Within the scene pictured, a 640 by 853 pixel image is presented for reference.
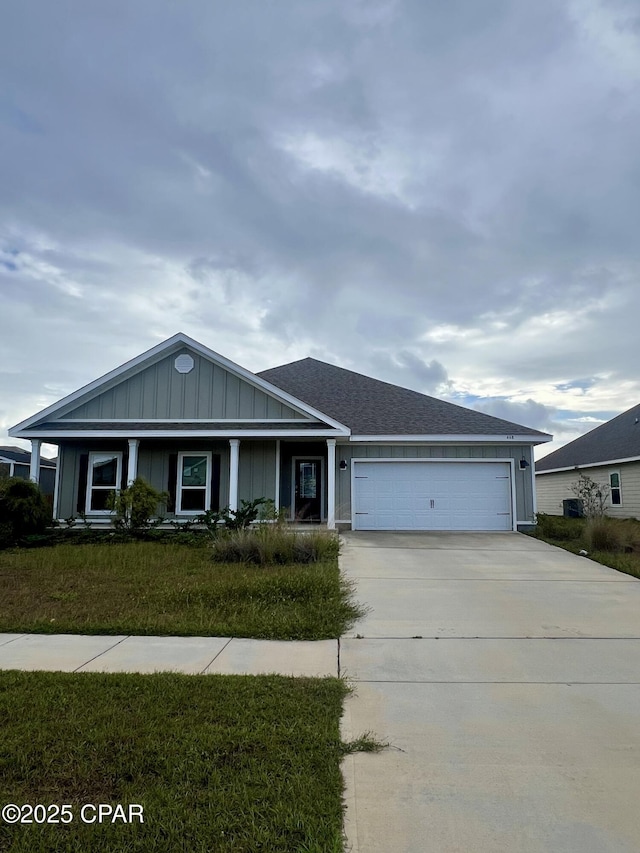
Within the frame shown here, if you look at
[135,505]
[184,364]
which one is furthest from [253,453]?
[135,505]

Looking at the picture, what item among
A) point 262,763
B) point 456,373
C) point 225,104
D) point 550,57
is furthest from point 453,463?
point 262,763

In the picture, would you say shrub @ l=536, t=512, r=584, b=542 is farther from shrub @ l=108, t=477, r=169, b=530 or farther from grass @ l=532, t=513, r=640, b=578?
shrub @ l=108, t=477, r=169, b=530

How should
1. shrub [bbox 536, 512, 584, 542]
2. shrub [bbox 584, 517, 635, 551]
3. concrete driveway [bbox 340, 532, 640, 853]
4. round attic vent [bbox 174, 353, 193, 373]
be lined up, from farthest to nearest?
1. round attic vent [bbox 174, 353, 193, 373]
2. shrub [bbox 536, 512, 584, 542]
3. shrub [bbox 584, 517, 635, 551]
4. concrete driveway [bbox 340, 532, 640, 853]

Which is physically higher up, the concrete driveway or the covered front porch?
the covered front porch

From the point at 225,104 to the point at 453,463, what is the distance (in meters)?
10.9

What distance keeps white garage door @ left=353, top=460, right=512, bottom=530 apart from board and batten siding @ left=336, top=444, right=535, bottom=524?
21 centimetres

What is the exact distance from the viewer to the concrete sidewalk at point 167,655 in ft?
15.6

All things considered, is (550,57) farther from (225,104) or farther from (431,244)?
(225,104)

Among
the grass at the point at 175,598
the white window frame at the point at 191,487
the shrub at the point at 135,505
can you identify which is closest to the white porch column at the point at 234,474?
the white window frame at the point at 191,487

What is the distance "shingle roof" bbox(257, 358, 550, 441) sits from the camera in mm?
15859

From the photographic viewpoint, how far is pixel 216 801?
269cm

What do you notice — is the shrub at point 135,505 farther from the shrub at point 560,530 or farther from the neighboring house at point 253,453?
the shrub at point 560,530

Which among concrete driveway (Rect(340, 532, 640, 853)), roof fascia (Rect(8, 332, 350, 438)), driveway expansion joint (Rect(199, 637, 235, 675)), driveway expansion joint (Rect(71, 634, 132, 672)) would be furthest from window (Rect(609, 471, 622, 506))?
driveway expansion joint (Rect(71, 634, 132, 672))

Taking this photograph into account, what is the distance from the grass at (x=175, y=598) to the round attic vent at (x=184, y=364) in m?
6.49
